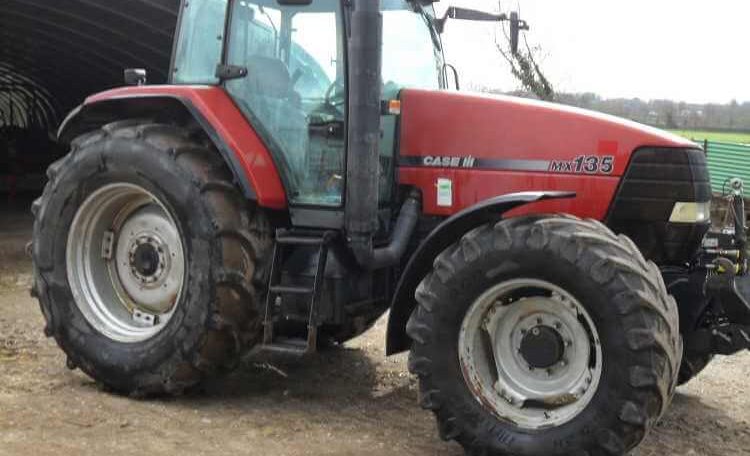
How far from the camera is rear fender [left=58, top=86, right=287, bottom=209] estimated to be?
463 centimetres

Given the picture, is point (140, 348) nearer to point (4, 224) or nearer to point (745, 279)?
point (745, 279)

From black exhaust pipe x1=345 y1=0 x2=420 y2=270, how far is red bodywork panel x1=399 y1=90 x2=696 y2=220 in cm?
40

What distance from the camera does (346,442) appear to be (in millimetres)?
4195

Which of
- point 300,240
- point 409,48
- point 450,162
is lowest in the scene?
point 300,240

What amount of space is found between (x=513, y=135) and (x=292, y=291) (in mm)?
1378

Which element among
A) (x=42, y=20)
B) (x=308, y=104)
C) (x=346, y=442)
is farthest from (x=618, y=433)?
(x=42, y=20)

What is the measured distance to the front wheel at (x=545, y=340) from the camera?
11.6ft

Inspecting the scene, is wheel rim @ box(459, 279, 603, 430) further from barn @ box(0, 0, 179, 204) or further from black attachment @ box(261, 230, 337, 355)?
barn @ box(0, 0, 179, 204)

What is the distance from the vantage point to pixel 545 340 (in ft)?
12.7

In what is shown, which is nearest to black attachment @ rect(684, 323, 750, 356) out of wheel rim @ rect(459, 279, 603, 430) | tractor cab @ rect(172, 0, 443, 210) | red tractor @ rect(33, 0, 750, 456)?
red tractor @ rect(33, 0, 750, 456)

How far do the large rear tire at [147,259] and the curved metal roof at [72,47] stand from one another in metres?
5.27

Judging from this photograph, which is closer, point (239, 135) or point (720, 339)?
point (720, 339)

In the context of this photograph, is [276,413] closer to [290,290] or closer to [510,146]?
[290,290]

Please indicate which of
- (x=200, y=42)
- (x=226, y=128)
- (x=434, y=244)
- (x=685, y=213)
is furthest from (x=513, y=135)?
(x=200, y=42)
